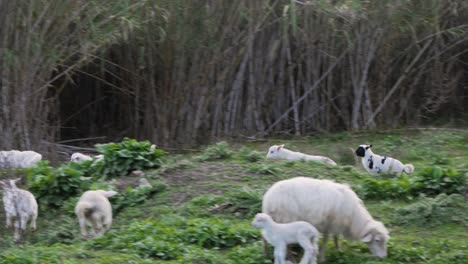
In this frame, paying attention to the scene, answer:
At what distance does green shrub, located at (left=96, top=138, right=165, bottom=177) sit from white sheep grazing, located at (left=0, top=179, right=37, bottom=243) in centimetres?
159

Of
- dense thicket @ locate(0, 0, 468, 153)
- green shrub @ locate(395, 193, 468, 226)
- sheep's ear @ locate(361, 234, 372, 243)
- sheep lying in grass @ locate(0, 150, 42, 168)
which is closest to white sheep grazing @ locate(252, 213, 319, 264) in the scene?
sheep's ear @ locate(361, 234, 372, 243)

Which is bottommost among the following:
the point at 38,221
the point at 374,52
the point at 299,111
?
the point at 38,221

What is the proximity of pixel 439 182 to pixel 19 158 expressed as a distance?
A: 217 inches

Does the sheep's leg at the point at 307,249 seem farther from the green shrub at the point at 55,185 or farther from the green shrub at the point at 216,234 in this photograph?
the green shrub at the point at 55,185

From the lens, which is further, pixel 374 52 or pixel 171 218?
pixel 374 52

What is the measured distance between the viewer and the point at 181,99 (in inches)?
590

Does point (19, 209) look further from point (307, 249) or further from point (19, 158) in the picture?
point (307, 249)

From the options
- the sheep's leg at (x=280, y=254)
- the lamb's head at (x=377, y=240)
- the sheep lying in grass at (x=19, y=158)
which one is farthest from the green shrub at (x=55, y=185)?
the lamb's head at (x=377, y=240)

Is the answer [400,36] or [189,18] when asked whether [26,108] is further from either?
[400,36]

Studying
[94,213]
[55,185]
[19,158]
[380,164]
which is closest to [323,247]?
[94,213]

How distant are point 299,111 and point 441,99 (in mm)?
2735

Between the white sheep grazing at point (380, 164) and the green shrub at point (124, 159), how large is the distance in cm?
287

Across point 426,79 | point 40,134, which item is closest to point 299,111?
point 426,79

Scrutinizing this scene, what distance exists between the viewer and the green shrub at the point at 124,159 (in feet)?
35.5
